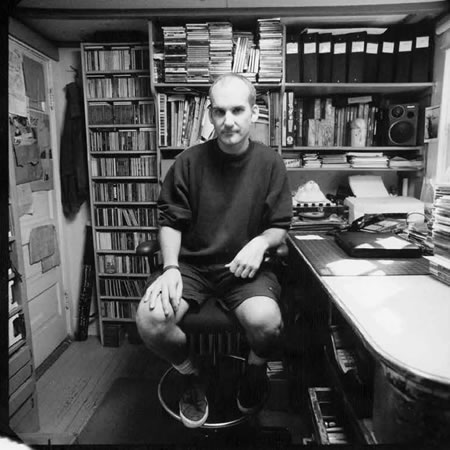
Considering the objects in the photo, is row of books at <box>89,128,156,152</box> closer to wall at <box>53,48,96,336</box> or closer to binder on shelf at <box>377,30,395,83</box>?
wall at <box>53,48,96,336</box>

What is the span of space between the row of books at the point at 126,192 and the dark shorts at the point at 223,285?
3.44 ft

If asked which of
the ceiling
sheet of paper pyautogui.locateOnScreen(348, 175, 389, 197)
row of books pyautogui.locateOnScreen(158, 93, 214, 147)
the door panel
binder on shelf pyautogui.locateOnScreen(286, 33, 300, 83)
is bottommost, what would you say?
the door panel

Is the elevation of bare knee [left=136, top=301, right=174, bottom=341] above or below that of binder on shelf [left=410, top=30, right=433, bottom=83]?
below

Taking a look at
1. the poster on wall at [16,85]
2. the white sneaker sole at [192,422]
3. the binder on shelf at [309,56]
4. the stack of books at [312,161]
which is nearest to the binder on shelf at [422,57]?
the binder on shelf at [309,56]

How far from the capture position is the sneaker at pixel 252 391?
1.18 m

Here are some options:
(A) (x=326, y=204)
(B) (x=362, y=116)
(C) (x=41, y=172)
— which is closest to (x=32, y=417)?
(C) (x=41, y=172)

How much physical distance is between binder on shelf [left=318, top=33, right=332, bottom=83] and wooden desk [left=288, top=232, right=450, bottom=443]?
1.45 metres

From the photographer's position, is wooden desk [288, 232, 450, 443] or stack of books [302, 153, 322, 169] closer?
wooden desk [288, 232, 450, 443]

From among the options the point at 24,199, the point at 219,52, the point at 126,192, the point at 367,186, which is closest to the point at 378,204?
the point at 367,186

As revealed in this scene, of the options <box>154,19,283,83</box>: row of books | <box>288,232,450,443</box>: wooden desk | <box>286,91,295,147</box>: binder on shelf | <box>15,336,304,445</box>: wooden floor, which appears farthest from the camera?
<box>286,91,295,147</box>: binder on shelf

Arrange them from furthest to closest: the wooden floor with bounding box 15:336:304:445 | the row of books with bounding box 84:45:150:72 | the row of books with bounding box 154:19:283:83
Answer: the row of books with bounding box 84:45:150:72 → the row of books with bounding box 154:19:283:83 → the wooden floor with bounding box 15:336:304:445

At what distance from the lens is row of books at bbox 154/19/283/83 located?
1.94 m

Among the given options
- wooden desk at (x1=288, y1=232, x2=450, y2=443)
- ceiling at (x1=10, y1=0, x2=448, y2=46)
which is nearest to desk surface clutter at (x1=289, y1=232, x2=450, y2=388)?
wooden desk at (x1=288, y1=232, x2=450, y2=443)

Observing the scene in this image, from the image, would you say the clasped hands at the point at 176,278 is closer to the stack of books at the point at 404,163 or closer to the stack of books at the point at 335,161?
→ the stack of books at the point at 335,161
